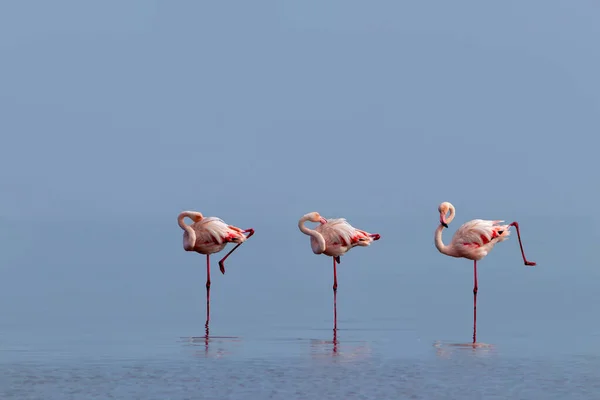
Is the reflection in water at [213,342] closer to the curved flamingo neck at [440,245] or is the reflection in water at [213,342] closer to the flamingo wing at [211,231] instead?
the flamingo wing at [211,231]

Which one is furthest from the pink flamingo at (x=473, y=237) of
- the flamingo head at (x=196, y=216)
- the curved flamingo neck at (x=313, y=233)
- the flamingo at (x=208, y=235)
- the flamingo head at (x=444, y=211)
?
the flamingo head at (x=196, y=216)

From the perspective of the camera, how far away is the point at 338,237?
905 inches

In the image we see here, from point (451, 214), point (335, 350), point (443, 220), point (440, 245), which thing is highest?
point (451, 214)

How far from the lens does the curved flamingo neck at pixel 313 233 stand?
902 inches

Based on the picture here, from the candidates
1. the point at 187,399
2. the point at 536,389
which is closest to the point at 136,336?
the point at 187,399

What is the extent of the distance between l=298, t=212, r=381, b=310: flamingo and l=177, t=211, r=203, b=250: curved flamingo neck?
1.82 metres

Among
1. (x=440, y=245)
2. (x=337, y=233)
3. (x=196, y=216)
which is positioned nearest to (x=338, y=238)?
(x=337, y=233)

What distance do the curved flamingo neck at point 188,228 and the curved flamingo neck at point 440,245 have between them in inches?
161

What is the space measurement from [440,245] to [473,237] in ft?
2.13

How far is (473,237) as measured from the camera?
74.7 feet

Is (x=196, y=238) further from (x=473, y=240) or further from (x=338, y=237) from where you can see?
(x=473, y=240)

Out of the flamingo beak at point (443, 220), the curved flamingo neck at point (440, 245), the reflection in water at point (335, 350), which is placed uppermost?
the flamingo beak at point (443, 220)

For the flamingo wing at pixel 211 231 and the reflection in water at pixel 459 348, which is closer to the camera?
the reflection in water at pixel 459 348

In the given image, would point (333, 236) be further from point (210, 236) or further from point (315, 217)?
point (210, 236)
